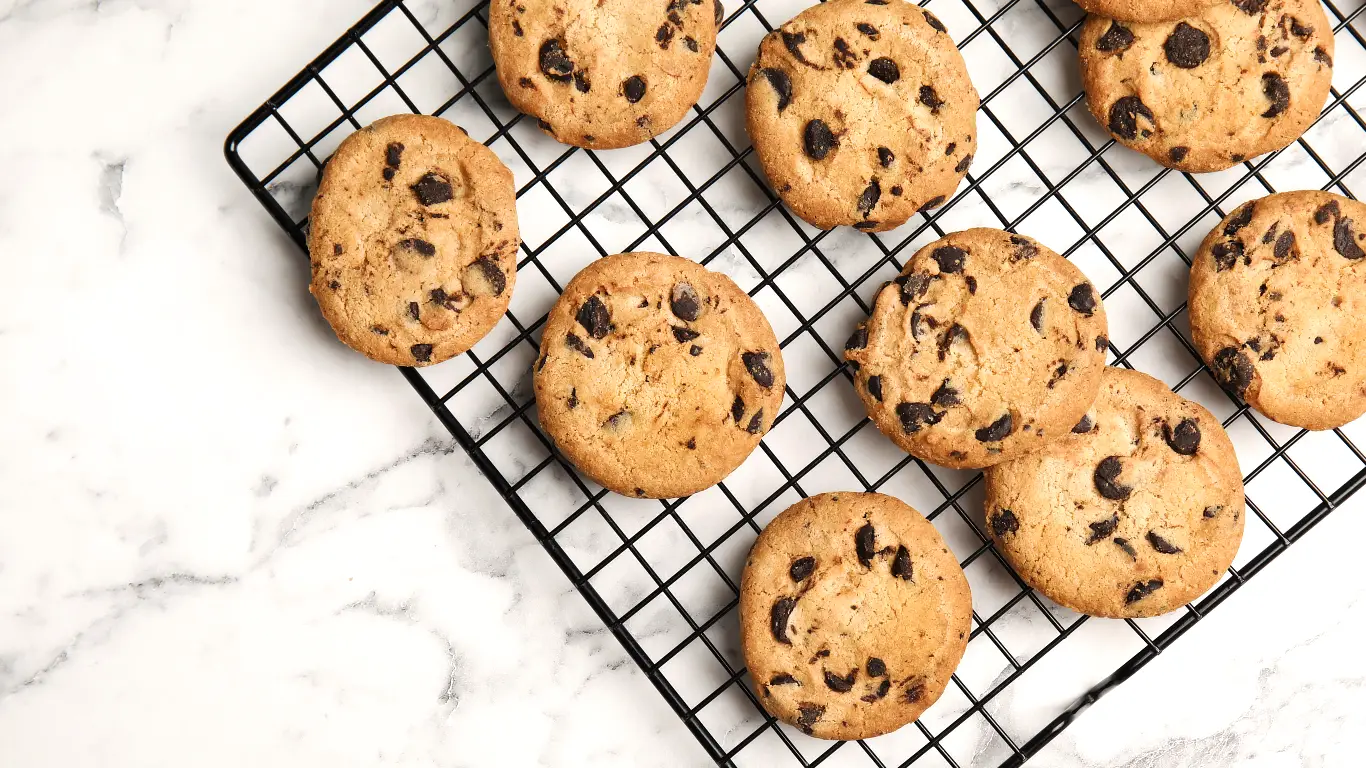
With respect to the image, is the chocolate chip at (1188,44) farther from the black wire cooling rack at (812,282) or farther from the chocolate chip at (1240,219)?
the chocolate chip at (1240,219)

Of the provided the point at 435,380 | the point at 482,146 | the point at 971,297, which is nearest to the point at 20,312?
the point at 435,380

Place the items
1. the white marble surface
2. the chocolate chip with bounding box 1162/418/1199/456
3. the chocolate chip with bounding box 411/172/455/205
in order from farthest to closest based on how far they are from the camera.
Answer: the white marble surface < the chocolate chip with bounding box 1162/418/1199/456 < the chocolate chip with bounding box 411/172/455/205

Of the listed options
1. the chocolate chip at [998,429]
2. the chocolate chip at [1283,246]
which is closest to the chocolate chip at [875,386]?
the chocolate chip at [998,429]

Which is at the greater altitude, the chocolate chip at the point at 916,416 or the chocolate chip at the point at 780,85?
the chocolate chip at the point at 780,85

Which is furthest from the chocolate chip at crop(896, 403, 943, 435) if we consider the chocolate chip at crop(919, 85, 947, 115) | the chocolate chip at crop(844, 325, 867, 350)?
the chocolate chip at crop(919, 85, 947, 115)

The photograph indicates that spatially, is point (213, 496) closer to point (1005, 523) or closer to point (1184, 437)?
point (1005, 523)

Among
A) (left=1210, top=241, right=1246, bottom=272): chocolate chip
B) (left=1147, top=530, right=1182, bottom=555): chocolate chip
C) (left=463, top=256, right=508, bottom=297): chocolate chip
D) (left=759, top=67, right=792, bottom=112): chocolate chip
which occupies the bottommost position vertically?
(left=1147, top=530, right=1182, bottom=555): chocolate chip

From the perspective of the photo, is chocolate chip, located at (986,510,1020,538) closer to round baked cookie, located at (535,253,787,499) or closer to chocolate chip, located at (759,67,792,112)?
round baked cookie, located at (535,253,787,499)
